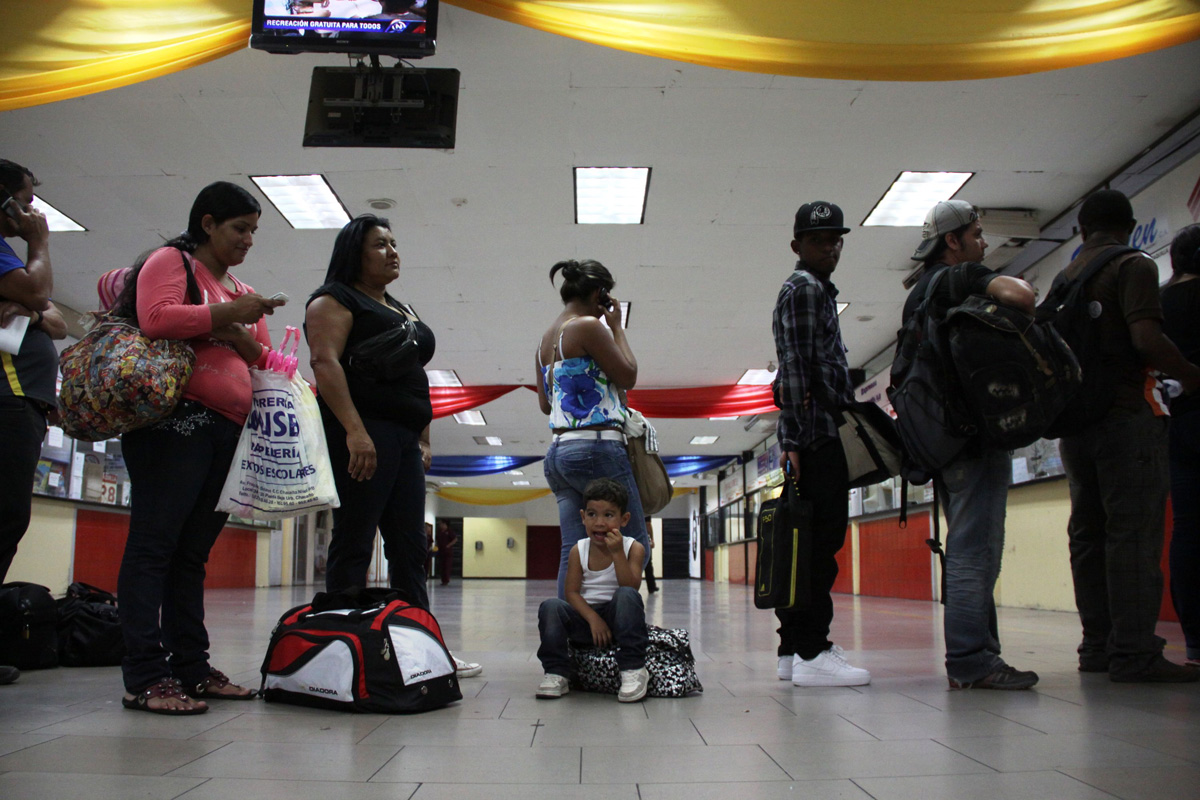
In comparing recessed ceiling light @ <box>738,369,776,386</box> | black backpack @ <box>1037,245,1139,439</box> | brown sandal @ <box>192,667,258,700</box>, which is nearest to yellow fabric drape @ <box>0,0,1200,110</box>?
black backpack @ <box>1037,245,1139,439</box>

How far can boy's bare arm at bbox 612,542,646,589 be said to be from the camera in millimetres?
2424

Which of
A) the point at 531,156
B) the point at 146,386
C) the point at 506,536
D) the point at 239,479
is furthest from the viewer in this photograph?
the point at 506,536

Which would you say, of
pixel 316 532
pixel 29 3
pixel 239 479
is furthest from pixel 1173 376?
pixel 316 532

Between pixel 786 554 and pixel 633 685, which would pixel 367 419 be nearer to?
pixel 633 685

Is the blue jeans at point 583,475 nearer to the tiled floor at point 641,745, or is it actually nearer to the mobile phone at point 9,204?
the tiled floor at point 641,745

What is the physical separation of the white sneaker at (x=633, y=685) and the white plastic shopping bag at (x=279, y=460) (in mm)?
918

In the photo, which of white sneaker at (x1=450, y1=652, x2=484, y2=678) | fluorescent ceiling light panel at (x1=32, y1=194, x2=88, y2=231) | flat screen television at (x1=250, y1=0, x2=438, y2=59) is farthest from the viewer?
fluorescent ceiling light panel at (x1=32, y1=194, x2=88, y2=231)

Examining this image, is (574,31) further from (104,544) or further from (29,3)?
(104,544)

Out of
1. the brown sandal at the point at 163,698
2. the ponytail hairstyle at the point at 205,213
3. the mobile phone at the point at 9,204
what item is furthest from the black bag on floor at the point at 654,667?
the mobile phone at the point at 9,204

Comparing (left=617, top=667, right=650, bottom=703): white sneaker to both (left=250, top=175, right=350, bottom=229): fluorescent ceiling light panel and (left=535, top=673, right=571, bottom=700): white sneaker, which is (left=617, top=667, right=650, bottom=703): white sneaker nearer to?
(left=535, top=673, right=571, bottom=700): white sneaker

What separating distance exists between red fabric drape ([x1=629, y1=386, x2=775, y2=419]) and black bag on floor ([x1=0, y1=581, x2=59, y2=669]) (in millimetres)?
9182

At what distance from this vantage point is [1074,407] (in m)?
2.66

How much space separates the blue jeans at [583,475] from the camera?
2.58 m

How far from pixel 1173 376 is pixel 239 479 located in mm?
2789
